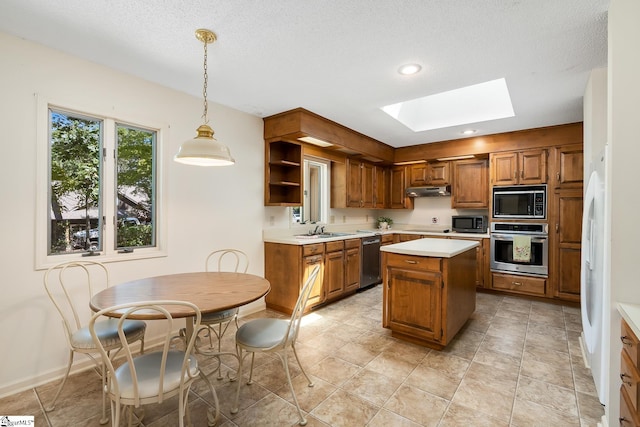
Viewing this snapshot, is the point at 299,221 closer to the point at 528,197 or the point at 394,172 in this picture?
the point at 394,172

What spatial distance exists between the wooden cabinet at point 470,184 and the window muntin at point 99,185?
14.8 feet

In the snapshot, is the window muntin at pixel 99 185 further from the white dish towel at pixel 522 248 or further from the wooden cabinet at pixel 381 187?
the white dish towel at pixel 522 248

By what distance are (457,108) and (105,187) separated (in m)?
4.13

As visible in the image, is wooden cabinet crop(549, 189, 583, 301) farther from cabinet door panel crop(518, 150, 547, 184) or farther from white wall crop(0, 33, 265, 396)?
white wall crop(0, 33, 265, 396)

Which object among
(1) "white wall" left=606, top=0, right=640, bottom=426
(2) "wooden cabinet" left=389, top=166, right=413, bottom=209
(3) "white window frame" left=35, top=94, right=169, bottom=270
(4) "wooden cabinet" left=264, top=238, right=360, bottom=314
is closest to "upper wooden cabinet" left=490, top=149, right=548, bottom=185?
(2) "wooden cabinet" left=389, top=166, right=413, bottom=209

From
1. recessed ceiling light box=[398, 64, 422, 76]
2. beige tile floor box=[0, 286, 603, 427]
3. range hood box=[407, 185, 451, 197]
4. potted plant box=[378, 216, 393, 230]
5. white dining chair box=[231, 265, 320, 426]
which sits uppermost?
recessed ceiling light box=[398, 64, 422, 76]

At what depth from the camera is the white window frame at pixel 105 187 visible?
216 cm

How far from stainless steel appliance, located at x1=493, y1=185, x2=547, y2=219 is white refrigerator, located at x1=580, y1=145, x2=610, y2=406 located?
2.08 meters

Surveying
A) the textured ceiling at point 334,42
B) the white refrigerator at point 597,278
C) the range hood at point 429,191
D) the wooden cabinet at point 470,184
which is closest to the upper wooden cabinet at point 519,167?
the wooden cabinet at point 470,184

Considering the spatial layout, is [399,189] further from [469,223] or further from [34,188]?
[34,188]

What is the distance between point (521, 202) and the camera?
166 inches

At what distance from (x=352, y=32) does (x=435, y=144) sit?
350 centimetres

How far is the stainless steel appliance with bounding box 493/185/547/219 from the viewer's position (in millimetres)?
4078

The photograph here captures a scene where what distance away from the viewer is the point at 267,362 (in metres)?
2.46
